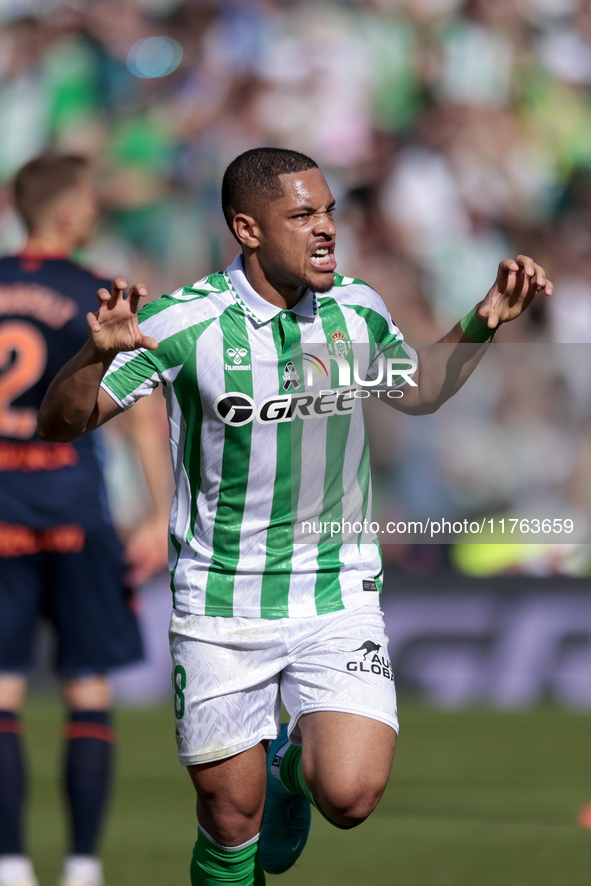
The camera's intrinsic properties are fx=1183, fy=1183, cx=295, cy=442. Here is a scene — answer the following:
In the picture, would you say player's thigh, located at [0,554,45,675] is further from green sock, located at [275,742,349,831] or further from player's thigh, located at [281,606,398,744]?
player's thigh, located at [281,606,398,744]

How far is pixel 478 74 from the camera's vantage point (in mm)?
9445

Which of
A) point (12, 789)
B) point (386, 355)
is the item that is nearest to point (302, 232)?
point (386, 355)

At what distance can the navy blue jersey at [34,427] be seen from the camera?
385 centimetres

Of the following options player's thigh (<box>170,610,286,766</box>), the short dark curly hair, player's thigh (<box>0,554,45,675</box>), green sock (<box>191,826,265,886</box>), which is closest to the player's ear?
the short dark curly hair

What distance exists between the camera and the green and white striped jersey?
9.78 ft

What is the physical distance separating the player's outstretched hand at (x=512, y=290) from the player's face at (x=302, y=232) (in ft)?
1.33

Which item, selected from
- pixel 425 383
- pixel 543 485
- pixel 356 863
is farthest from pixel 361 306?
pixel 543 485

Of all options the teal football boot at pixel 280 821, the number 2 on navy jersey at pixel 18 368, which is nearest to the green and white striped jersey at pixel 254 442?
the teal football boot at pixel 280 821

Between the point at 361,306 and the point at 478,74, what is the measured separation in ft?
22.5

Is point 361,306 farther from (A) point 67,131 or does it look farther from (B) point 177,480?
(A) point 67,131

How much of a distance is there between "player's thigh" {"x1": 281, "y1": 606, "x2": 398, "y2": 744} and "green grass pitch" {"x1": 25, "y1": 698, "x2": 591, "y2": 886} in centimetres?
101

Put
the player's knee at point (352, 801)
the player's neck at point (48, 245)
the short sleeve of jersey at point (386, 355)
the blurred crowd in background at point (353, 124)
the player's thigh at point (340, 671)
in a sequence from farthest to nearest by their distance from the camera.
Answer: the blurred crowd in background at point (353, 124) → the player's neck at point (48, 245) → the short sleeve of jersey at point (386, 355) → the player's thigh at point (340, 671) → the player's knee at point (352, 801)

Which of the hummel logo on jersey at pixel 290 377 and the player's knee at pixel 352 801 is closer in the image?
the player's knee at pixel 352 801

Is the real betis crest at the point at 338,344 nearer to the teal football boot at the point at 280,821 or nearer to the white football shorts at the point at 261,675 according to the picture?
the white football shorts at the point at 261,675
